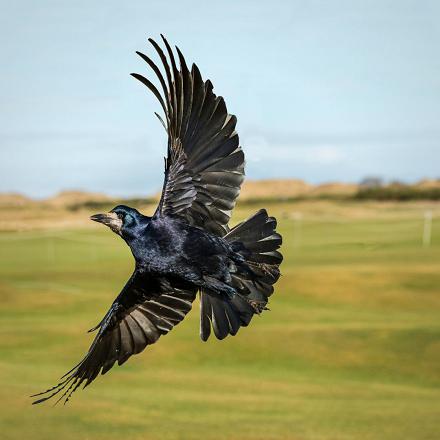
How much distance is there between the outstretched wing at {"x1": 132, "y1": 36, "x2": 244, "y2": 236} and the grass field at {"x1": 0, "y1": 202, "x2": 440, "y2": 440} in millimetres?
1786

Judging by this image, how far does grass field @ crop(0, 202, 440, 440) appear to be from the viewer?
35.0 feet

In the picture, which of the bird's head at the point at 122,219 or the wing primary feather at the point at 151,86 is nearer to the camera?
the wing primary feather at the point at 151,86

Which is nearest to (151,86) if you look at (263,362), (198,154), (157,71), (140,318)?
(157,71)

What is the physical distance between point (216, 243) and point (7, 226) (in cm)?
108

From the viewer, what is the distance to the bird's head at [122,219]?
466 centimetres

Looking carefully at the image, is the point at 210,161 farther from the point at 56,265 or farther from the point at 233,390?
the point at 56,265

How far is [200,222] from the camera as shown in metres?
5.16

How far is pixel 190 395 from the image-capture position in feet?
40.7

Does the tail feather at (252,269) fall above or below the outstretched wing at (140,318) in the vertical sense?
above

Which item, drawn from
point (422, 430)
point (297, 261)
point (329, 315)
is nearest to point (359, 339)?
point (329, 315)

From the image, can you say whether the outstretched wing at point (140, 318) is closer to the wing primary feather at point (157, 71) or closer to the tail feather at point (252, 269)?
the tail feather at point (252, 269)

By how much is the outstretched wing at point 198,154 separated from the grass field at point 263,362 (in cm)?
179

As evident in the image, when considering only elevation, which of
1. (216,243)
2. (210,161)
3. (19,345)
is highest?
(210,161)

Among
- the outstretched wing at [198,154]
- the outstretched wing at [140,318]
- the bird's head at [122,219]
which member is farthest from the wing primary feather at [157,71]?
the outstretched wing at [140,318]
